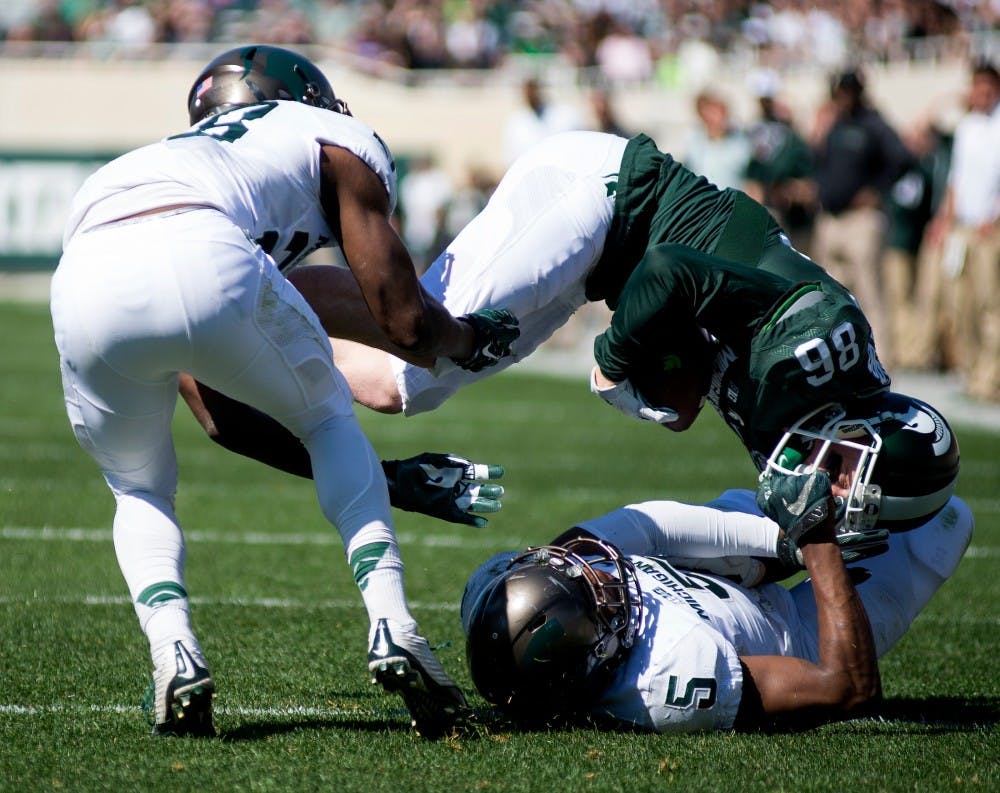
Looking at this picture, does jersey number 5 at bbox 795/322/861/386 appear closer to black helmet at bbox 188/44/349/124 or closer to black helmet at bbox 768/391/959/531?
black helmet at bbox 768/391/959/531

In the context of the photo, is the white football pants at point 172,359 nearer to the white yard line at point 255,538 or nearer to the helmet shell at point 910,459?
the helmet shell at point 910,459

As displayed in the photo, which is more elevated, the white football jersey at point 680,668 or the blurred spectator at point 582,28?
the white football jersey at point 680,668

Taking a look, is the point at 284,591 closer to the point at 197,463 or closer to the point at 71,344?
the point at 71,344

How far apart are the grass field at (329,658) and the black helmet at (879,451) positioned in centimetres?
52

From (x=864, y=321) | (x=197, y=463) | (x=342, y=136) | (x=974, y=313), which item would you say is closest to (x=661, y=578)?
(x=864, y=321)

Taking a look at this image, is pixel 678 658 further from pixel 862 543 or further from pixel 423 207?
pixel 423 207

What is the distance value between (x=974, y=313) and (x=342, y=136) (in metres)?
7.88

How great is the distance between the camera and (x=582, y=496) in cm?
689

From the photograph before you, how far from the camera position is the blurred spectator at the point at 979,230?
31.5 ft

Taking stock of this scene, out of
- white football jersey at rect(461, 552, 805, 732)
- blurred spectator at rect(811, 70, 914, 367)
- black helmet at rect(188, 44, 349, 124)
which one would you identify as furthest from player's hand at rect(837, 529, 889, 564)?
blurred spectator at rect(811, 70, 914, 367)

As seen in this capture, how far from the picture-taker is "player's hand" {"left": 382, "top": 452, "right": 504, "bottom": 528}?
344cm

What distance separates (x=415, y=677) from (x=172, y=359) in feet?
2.71

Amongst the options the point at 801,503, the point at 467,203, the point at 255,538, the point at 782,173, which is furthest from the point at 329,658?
the point at 467,203

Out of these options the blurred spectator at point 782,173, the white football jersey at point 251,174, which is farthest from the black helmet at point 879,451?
the blurred spectator at point 782,173
